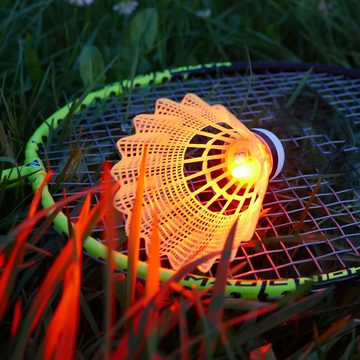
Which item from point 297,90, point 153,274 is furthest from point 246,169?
point 297,90

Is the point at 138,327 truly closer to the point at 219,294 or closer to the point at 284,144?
the point at 219,294

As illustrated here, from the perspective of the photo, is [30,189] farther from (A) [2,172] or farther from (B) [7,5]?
(B) [7,5]

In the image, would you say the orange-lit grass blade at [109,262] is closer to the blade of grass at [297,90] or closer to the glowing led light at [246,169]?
the glowing led light at [246,169]

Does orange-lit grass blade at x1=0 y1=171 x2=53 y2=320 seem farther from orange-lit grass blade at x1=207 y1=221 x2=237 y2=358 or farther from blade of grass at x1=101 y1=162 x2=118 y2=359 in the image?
orange-lit grass blade at x1=207 y1=221 x2=237 y2=358

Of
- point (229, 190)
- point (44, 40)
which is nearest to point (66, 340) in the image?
point (229, 190)

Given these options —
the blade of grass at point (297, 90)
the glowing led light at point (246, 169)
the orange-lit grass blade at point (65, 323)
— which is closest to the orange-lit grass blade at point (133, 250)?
the orange-lit grass blade at point (65, 323)

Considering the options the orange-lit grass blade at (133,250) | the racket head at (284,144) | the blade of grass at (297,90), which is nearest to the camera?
the orange-lit grass blade at (133,250)

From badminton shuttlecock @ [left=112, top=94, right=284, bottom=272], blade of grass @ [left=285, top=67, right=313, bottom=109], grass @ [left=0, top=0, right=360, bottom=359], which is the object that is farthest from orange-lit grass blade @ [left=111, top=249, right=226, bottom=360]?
blade of grass @ [left=285, top=67, right=313, bottom=109]
